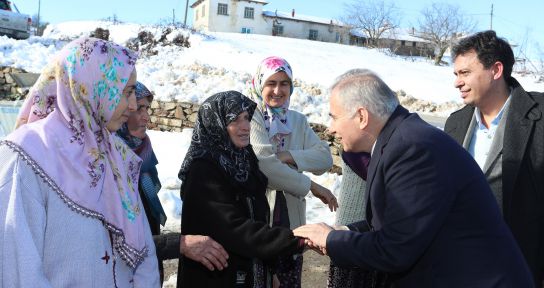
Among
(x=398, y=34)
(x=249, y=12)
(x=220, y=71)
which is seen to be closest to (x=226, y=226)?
(x=220, y=71)

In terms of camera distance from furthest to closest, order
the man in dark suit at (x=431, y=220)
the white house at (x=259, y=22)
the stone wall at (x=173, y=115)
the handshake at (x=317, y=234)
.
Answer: the white house at (x=259, y=22) → the stone wall at (x=173, y=115) → the handshake at (x=317, y=234) → the man in dark suit at (x=431, y=220)

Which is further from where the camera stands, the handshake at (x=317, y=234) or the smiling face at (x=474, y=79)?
the smiling face at (x=474, y=79)

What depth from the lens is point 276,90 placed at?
349 cm

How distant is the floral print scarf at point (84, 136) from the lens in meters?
1.75

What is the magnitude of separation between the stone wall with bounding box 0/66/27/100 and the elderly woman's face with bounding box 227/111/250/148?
13.2m

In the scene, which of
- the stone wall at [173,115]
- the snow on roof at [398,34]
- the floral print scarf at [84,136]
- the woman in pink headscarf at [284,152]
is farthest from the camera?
the snow on roof at [398,34]

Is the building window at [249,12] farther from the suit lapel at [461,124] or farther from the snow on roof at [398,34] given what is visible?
the suit lapel at [461,124]

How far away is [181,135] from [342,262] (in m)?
8.72

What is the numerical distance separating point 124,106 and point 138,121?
93 centimetres

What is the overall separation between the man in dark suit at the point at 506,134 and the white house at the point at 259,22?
49109 millimetres

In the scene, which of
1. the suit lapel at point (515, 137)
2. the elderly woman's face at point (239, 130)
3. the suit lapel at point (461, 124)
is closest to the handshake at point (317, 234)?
the elderly woman's face at point (239, 130)

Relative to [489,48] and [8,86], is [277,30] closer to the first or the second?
[8,86]

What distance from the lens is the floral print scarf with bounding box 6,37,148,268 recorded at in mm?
1755

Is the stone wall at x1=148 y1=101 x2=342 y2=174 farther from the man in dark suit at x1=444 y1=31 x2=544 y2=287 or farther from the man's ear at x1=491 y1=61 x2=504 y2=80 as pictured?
the man's ear at x1=491 y1=61 x2=504 y2=80
